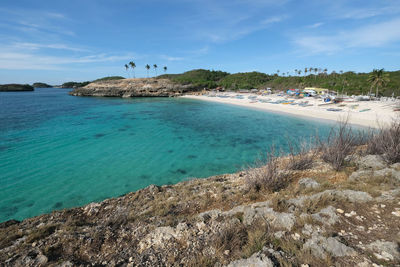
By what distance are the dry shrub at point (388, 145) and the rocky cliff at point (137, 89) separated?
2722 inches

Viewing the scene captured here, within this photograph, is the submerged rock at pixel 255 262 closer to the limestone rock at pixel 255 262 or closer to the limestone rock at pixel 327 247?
the limestone rock at pixel 255 262

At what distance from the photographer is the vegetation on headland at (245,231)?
298 centimetres

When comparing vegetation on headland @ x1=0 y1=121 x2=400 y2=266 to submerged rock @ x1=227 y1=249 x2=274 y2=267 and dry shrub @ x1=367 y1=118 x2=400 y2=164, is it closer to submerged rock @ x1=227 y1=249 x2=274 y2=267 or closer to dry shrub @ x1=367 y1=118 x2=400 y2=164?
submerged rock @ x1=227 y1=249 x2=274 y2=267

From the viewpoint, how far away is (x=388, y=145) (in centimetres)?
699

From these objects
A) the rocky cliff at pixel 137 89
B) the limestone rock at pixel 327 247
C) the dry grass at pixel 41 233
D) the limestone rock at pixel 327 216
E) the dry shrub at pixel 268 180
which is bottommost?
the dry grass at pixel 41 233

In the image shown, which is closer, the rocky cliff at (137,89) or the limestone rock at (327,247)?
the limestone rock at (327,247)

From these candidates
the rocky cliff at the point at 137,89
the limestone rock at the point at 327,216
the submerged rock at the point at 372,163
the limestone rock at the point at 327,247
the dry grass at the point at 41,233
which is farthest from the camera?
the rocky cliff at the point at 137,89

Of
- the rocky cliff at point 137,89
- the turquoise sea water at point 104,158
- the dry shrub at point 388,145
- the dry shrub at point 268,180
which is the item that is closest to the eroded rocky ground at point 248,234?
the dry shrub at point 268,180

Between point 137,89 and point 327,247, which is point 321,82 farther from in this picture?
point 327,247

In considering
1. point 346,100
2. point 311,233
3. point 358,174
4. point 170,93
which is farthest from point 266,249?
point 170,93

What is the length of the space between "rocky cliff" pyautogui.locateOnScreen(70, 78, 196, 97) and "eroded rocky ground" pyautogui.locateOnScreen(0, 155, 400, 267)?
7090 cm

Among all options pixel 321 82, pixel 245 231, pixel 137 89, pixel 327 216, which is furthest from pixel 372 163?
pixel 137 89

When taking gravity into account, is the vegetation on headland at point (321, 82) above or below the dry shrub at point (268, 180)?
above

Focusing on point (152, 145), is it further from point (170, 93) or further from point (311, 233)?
point (170, 93)
